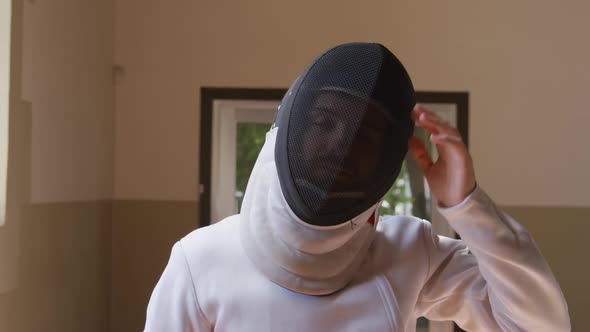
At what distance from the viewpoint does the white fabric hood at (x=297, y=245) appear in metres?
0.86

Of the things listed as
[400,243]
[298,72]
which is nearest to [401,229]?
[400,243]

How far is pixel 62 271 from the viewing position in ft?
8.71

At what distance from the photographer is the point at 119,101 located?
3.51 meters

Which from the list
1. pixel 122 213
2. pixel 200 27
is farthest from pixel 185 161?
pixel 200 27

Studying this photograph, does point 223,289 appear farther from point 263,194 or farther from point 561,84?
point 561,84

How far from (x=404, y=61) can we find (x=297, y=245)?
2880 millimetres

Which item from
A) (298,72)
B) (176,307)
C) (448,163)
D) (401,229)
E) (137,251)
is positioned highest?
(298,72)

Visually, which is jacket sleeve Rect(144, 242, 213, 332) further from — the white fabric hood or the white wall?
the white wall

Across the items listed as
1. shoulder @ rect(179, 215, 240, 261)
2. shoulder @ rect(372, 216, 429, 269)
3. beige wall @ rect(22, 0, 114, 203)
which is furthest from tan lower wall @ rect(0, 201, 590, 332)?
shoulder @ rect(372, 216, 429, 269)

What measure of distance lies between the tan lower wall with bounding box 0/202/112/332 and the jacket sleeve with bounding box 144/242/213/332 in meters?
1.51

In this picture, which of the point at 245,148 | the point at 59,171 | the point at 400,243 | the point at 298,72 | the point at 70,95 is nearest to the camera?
the point at 400,243

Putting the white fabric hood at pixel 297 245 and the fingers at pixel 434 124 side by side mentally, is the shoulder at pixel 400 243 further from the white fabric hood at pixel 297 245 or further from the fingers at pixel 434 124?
the fingers at pixel 434 124

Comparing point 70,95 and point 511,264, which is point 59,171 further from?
point 511,264

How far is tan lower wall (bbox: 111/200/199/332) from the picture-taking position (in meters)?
3.50
